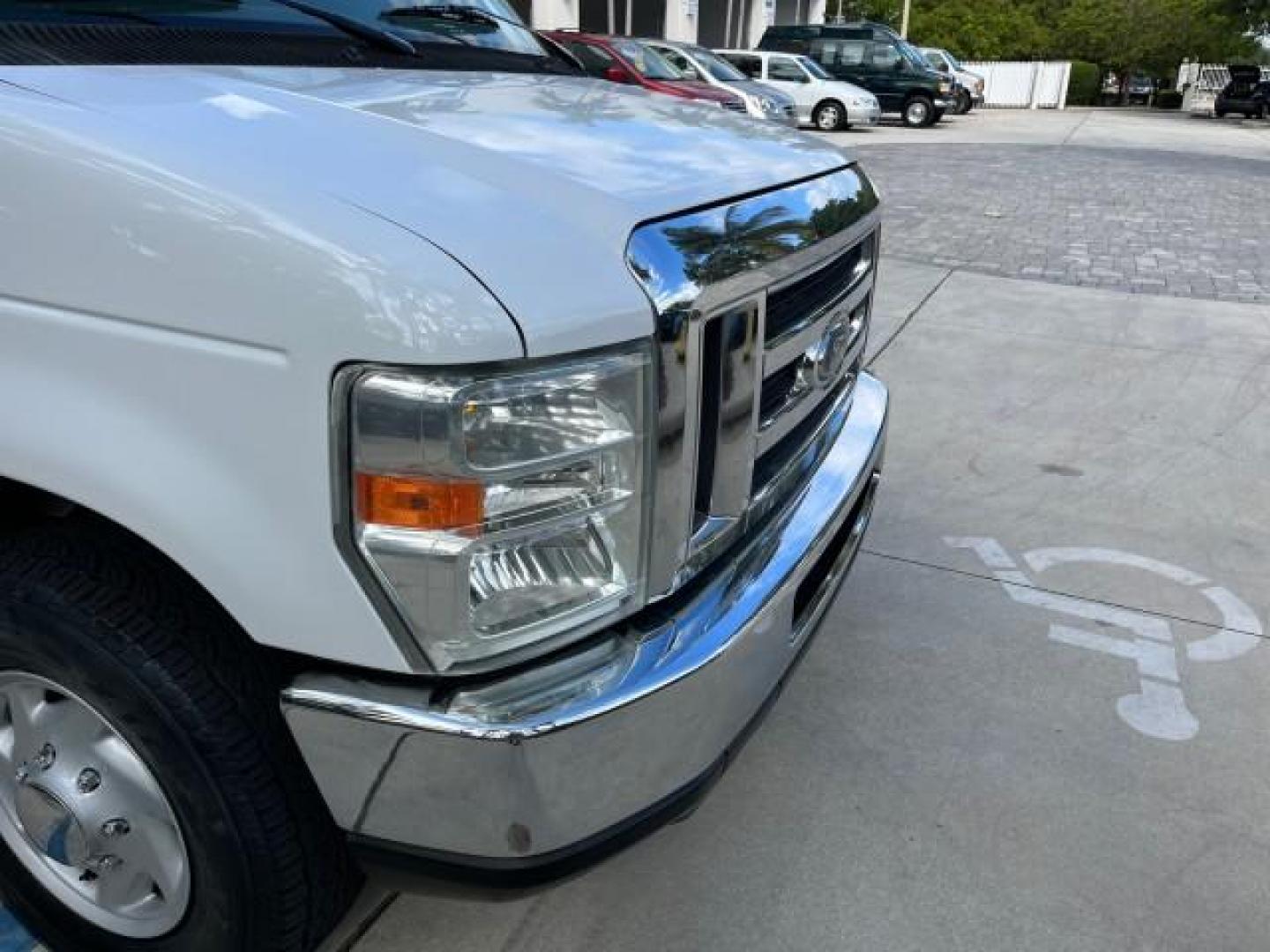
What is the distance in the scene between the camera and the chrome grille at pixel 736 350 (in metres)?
1.58

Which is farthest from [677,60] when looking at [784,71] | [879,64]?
[879,64]

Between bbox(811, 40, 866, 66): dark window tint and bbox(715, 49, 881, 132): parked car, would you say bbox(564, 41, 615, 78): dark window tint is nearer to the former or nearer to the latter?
bbox(715, 49, 881, 132): parked car

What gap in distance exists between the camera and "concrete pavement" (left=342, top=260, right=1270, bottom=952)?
7.36ft

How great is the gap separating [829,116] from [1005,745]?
21258mm

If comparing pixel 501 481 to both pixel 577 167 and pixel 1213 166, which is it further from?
pixel 1213 166

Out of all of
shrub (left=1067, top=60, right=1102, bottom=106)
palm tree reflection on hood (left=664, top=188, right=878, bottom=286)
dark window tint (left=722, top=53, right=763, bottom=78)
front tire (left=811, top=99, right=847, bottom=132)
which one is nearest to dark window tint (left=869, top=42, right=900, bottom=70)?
front tire (left=811, top=99, right=847, bottom=132)

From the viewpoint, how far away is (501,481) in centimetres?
141

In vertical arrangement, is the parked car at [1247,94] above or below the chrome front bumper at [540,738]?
below

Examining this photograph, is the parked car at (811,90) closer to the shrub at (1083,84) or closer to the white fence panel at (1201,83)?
the white fence panel at (1201,83)

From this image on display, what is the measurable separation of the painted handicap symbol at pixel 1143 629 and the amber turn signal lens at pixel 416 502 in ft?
7.69

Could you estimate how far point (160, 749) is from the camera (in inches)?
63.4

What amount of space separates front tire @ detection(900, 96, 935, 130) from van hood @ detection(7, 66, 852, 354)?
25.1 metres

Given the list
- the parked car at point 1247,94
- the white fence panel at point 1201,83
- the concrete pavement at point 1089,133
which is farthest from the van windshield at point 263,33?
the white fence panel at point 1201,83

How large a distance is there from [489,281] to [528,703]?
1.97ft
